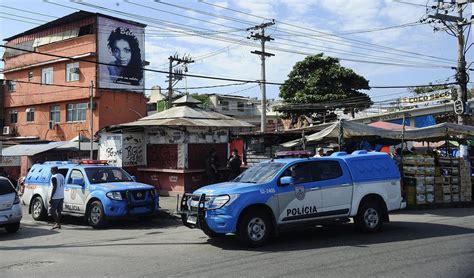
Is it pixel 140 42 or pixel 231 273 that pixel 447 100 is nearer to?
pixel 140 42

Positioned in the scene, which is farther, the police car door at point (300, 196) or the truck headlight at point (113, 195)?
the truck headlight at point (113, 195)

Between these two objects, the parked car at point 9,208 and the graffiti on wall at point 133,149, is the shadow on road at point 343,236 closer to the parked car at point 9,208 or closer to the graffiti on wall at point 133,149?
the parked car at point 9,208

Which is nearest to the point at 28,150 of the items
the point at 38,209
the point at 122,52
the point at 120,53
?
the point at 120,53

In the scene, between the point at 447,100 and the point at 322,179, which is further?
the point at 447,100

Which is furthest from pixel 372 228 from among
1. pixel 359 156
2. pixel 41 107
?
pixel 41 107

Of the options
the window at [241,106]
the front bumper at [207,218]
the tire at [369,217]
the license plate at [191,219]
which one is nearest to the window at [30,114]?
the window at [241,106]

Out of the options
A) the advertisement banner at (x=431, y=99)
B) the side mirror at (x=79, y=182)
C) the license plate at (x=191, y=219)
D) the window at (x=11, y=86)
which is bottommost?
the license plate at (x=191, y=219)

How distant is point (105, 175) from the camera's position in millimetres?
14398

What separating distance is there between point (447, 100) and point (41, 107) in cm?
3117

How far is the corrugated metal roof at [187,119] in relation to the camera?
19.1 m

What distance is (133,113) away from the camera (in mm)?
36688

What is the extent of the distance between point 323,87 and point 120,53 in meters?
16.2

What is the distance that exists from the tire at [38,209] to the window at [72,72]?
21.6 meters

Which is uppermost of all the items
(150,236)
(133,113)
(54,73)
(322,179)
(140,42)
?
(140,42)
